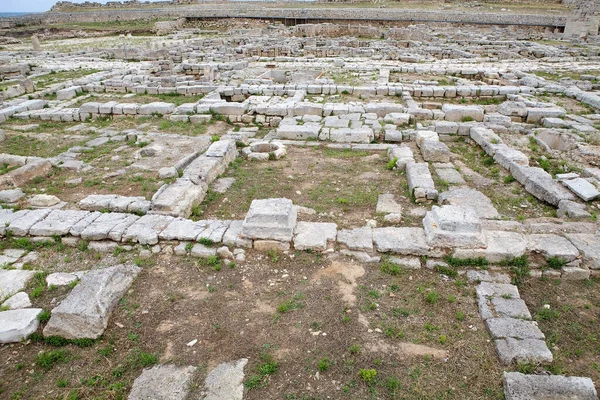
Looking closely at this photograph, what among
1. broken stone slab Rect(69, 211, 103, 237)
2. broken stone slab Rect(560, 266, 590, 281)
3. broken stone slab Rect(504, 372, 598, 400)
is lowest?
broken stone slab Rect(560, 266, 590, 281)

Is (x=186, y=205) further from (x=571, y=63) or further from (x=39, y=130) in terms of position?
(x=571, y=63)

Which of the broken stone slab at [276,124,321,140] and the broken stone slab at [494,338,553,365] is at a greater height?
the broken stone slab at [276,124,321,140]

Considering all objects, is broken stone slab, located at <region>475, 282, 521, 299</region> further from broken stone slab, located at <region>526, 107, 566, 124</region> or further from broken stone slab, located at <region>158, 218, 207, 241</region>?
broken stone slab, located at <region>526, 107, 566, 124</region>

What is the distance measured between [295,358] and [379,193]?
5.09 metres

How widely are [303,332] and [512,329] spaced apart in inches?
109

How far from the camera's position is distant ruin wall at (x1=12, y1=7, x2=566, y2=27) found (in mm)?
43500

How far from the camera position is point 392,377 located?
4438 mm

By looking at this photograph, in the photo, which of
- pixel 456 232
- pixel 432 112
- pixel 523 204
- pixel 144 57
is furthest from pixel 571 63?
pixel 144 57

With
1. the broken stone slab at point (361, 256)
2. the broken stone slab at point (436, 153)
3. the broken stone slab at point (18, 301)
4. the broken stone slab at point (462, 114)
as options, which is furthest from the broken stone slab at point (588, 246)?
the broken stone slab at point (18, 301)

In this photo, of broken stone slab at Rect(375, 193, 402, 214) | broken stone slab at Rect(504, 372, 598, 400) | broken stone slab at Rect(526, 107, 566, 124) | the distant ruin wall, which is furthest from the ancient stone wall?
broken stone slab at Rect(504, 372, 598, 400)

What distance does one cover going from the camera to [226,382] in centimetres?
437

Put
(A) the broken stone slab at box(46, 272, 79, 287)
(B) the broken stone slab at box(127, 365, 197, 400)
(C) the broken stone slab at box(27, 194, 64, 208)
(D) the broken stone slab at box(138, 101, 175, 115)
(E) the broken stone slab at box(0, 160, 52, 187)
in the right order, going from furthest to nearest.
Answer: (D) the broken stone slab at box(138, 101, 175, 115)
(E) the broken stone slab at box(0, 160, 52, 187)
(C) the broken stone slab at box(27, 194, 64, 208)
(A) the broken stone slab at box(46, 272, 79, 287)
(B) the broken stone slab at box(127, 365, 197, 400)

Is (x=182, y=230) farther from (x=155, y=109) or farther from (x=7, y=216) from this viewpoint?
(x=155, y=109)

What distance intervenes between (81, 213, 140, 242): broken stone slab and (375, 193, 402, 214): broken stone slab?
197 inches
